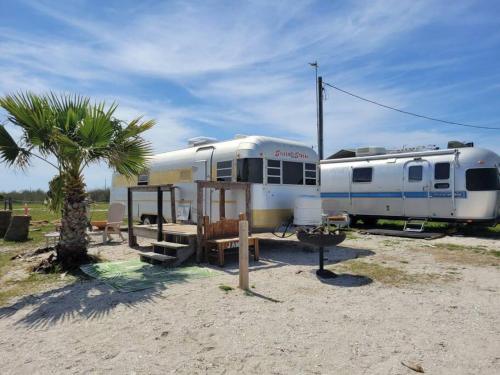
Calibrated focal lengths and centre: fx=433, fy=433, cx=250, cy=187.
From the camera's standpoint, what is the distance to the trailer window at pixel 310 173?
11.2 metres

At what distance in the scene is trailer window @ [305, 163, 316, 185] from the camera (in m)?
11.2

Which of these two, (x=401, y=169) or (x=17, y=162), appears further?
(x=401, y=169)

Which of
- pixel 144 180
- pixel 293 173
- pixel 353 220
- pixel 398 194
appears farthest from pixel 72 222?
pixel 353 220

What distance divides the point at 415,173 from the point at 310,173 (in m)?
4.14

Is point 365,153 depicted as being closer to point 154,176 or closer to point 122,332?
point 154,176

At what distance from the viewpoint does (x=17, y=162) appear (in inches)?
305

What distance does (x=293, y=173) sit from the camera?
1088 cm

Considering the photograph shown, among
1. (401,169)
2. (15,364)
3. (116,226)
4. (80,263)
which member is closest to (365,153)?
(401,169)

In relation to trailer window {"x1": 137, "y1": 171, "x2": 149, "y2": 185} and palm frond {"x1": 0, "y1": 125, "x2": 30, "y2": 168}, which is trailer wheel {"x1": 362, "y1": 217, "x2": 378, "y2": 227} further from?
palm frond {"x1": 0, "y1": 125, "x2": 30, "y2": 168}

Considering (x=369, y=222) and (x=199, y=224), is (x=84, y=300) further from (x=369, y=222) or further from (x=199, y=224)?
(x=369, y=222)

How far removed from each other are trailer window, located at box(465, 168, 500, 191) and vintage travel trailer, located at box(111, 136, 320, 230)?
4.54m

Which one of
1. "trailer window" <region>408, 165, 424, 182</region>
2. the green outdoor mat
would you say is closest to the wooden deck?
the green outdoor mat

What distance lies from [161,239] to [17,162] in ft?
10.3

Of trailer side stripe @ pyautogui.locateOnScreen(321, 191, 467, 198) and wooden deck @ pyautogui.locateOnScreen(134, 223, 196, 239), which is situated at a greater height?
trailer side stripe @ pyautogui.locateOnScreen(321, 191, 467, 198)
